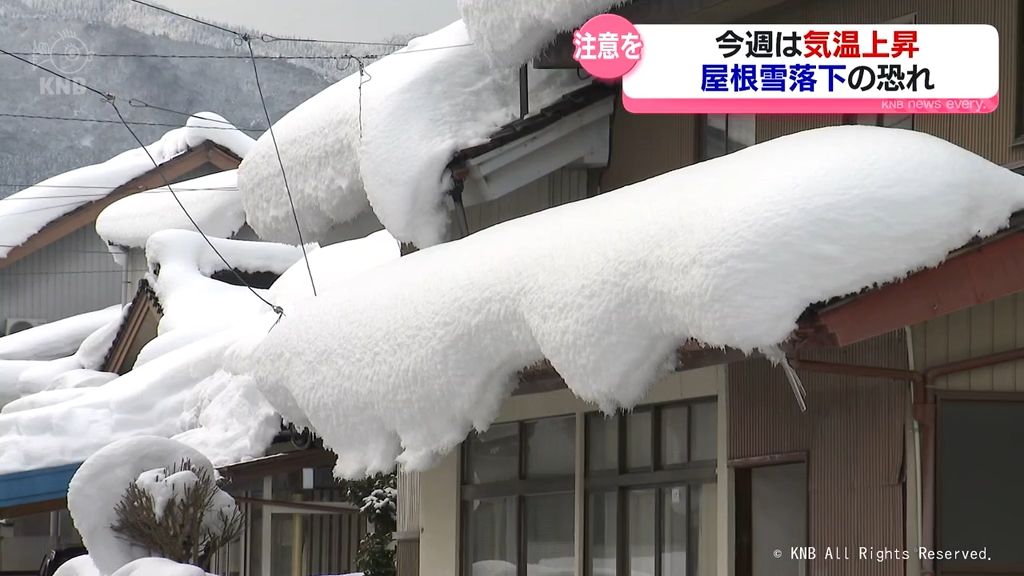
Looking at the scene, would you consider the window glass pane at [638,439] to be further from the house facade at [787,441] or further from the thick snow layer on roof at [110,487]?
the thick snow layer on roof at [110,487]

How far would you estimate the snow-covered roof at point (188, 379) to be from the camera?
1731 cm

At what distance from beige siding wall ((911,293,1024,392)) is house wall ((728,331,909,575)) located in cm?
15

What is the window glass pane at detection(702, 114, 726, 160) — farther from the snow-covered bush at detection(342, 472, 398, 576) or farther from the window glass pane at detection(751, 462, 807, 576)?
the snow-covered bush at detection(342, 472, 398, 576)

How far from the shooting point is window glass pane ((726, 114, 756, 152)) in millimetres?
10039

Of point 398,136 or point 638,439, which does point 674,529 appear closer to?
point 638,439

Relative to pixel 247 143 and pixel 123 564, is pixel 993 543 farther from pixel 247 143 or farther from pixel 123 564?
pixel 247 143

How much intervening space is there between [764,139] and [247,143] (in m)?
24.9

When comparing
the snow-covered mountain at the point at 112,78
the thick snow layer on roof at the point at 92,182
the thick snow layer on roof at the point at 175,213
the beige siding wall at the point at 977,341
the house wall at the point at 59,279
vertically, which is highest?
the snow-covered mountain at the point at 112,78

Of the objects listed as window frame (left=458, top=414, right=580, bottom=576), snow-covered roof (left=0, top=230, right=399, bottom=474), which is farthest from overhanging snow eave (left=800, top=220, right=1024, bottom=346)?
snow-covered roof (left=0, top=230, right=399, bottom=474)

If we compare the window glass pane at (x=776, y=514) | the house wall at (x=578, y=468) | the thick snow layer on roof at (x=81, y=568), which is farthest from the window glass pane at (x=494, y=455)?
the thick snow layer on roof at (x=81, y=568)

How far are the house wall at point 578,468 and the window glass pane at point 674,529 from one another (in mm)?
399

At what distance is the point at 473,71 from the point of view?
11.8 metres

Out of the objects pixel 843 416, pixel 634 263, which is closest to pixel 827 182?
pixel 634 263

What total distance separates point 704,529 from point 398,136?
3929 millimetres
